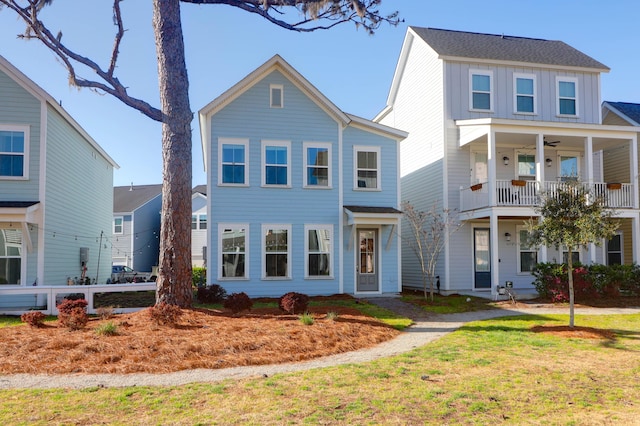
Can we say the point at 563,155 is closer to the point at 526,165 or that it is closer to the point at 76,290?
the point at 526,165

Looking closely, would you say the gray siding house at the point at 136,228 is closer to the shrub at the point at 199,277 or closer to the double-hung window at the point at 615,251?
the shrub at the point at 199,277

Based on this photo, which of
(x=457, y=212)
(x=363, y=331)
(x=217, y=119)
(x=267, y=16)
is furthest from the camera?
(x=457, y=212)

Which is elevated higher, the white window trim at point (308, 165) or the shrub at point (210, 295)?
the white window trim at point (308, 165)

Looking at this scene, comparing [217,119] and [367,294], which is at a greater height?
[217,119]

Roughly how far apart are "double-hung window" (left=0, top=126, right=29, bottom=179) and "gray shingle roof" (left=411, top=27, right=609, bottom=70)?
14.3 metres

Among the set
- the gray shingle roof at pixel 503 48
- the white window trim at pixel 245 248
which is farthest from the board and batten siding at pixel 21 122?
the gray shingle roof at pixel 503 48

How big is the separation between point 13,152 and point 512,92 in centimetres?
1745

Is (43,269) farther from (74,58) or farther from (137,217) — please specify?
(137,217)

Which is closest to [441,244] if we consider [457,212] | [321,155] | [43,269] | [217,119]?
[457,212]

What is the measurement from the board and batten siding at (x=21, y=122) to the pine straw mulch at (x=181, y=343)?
5.58 metres

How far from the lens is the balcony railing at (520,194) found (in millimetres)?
16641

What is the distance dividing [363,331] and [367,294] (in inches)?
274

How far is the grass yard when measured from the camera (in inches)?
201

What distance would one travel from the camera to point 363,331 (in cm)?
985
